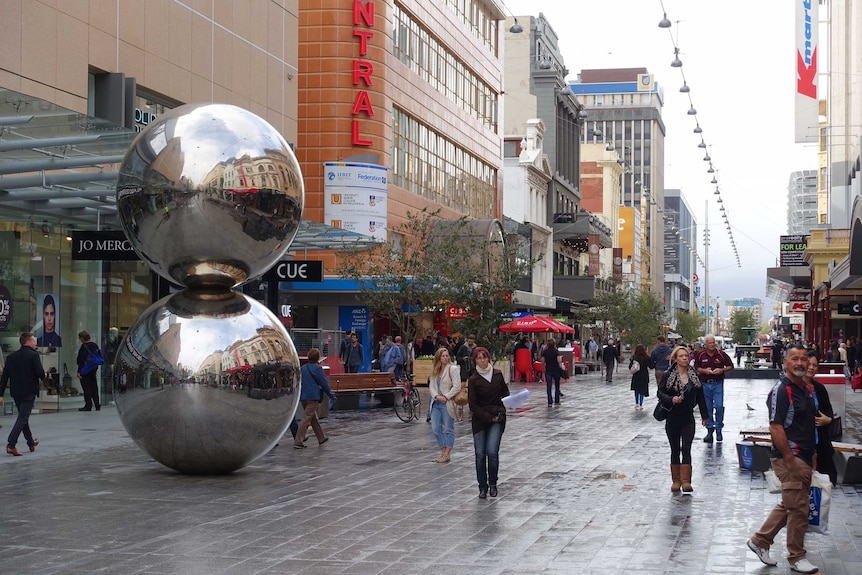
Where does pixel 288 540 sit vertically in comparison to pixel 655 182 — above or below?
below

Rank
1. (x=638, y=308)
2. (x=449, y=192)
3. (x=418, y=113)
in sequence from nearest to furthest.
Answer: (x=418, y=113) < (x=449, y=192) < (x=638, y=308)

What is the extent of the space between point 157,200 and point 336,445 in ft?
20.9

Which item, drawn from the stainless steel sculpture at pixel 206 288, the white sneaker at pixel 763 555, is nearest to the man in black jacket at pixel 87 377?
the stainless steel sculpture at pixel 206 288

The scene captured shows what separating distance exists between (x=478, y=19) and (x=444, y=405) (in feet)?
145

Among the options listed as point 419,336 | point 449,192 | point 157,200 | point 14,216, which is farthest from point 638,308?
point 157,200

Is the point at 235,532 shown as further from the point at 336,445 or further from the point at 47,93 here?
the point at 47,93

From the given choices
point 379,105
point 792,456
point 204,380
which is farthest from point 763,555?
point 379,105

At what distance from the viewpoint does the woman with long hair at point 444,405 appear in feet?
51.5

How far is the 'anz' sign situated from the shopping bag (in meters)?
11.9

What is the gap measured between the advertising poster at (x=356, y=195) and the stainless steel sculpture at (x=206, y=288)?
2765 cm

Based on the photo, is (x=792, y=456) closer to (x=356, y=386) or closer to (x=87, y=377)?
(x=356, y=386)

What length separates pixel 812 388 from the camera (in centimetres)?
964

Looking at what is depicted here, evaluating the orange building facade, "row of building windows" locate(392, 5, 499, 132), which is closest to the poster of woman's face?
the orange building facade

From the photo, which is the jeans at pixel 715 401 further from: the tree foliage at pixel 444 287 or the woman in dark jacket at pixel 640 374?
the tree foliage at pixel 444 287
